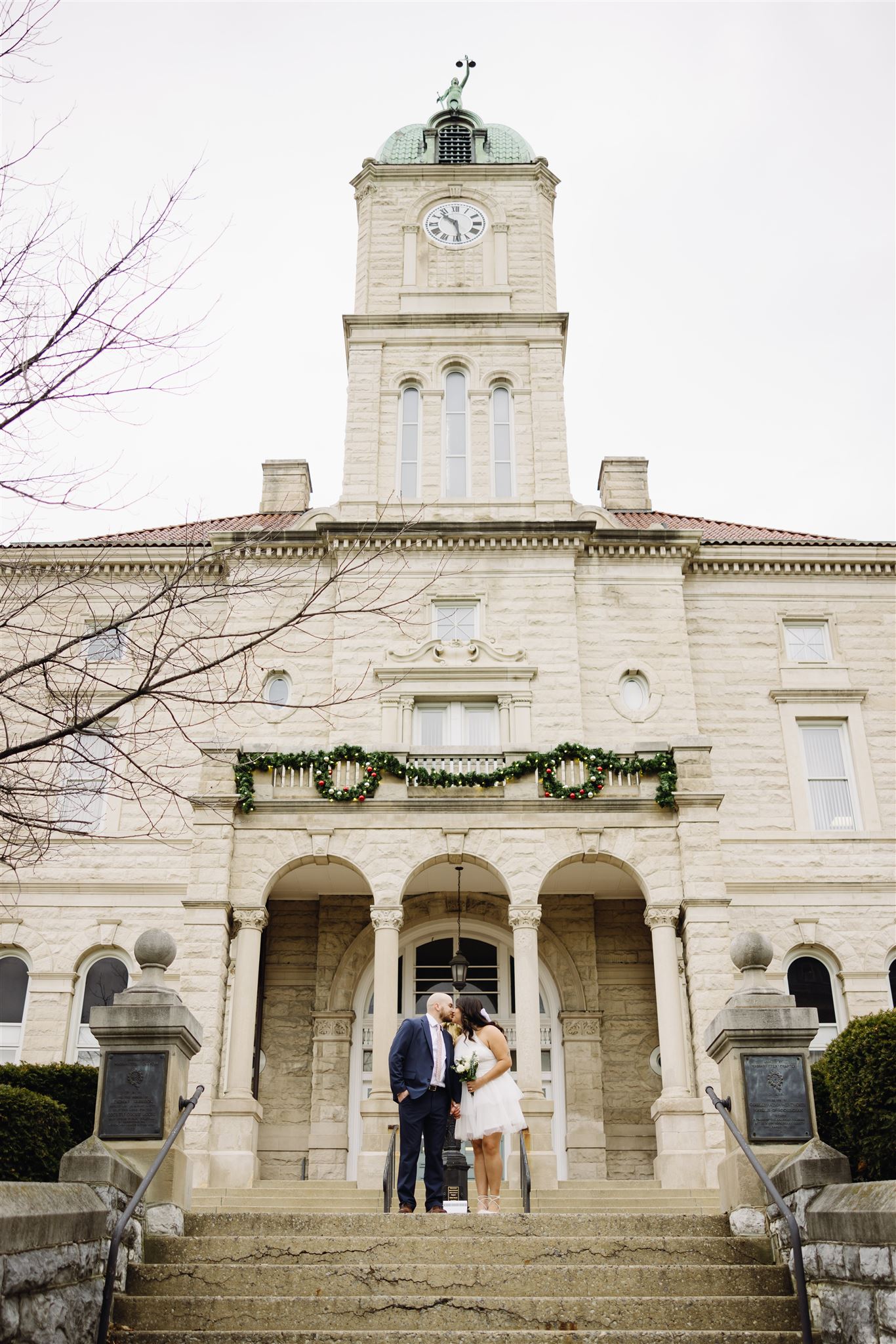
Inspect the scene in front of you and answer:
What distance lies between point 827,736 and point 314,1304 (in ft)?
57.3

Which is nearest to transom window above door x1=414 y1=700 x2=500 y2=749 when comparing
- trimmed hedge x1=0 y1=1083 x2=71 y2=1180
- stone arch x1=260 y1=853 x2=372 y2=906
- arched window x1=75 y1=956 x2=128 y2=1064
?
stone arch x1=260 y1=853 x2=372 y2=906

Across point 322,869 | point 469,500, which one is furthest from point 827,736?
point 322,869

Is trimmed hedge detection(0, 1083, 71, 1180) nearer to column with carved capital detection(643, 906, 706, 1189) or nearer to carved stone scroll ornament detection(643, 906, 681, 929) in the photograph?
column with carved capital detection(643, 906, 706, 1189)

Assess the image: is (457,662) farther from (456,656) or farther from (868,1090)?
(868,1090)

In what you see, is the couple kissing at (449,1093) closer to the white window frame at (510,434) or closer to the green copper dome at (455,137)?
the white window frame at (510,434)

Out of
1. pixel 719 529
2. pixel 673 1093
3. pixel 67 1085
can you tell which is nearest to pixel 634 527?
pixel 719 529

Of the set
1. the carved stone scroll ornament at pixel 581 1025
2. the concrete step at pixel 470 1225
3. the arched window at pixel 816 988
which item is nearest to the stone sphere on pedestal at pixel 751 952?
the concrete step at pixel 470 1225

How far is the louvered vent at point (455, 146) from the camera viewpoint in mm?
28969

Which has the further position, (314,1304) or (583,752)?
(583,752)

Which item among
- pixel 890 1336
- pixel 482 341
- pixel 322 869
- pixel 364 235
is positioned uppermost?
pixel 364 235

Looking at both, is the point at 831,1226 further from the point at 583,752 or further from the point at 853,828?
the point at 853,828

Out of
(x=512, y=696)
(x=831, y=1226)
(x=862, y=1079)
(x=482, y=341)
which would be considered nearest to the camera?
(x=831, y=1226)

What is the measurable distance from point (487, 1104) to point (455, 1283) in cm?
284

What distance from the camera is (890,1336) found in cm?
696
